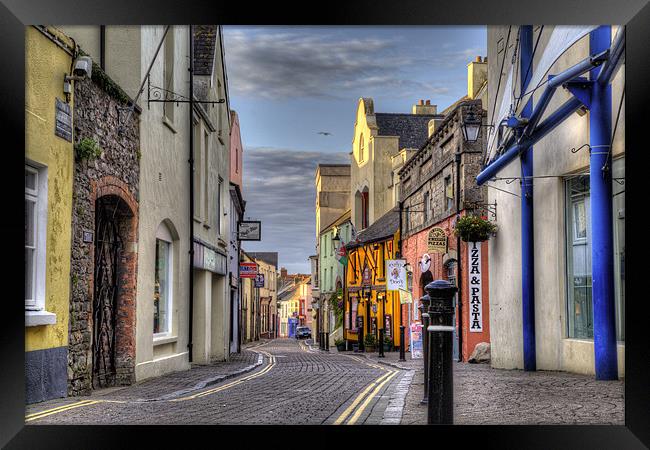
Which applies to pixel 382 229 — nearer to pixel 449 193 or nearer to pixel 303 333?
pixel 449 193

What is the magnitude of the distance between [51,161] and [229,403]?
3568 mm

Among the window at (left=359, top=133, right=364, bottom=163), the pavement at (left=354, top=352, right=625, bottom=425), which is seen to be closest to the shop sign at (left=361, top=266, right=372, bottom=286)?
the window at (left=359, top=133, right=364, bottom=163)

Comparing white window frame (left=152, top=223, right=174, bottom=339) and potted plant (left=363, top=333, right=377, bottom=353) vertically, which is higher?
white window frame (left=152, top=223, right=174, bottom=339)

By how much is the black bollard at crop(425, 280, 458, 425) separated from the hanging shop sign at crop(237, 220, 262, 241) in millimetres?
23760

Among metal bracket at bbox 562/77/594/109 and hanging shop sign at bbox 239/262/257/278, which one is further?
hanging shop sign at bbox 239/262/257/278

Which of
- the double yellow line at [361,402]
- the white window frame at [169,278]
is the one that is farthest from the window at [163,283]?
the double yellow line at [361,402]

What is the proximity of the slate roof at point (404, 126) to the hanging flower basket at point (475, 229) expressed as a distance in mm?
22154

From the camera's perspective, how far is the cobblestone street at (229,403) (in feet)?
27.3

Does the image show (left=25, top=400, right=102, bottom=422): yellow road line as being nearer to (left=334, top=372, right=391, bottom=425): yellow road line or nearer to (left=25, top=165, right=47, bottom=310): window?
(left=25, top=165, right=47, bottom=310): window

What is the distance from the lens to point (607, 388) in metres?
9.60

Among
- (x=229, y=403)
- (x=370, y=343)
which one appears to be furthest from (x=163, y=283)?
(x=370, y=343)

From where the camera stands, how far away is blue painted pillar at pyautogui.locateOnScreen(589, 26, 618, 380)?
10.0 m

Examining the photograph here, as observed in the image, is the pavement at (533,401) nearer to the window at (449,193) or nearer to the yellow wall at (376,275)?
the window at (449,193)
